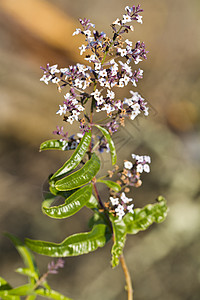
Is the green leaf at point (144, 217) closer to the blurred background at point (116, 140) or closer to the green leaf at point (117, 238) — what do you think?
the green leaf at point (117, 238)

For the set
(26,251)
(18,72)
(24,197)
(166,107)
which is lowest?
(26,251)

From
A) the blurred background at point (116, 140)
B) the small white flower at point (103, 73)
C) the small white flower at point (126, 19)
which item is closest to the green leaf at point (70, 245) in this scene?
the small white flower at point (103, 73)

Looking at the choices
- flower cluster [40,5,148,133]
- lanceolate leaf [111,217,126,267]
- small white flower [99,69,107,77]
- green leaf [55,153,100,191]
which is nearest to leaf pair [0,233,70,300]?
lanceolate leaf [111,217,126,267]

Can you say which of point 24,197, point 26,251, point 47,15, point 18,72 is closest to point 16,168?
point 24,197

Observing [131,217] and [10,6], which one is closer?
[131,217]

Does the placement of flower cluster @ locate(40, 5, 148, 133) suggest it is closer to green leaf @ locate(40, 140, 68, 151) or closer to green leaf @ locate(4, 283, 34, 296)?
green leaf @ locate(40, 140, 68, 151)

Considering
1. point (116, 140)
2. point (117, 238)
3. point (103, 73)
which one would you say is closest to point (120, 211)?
point (117, 238)

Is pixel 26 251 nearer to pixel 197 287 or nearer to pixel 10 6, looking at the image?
pixel 197 287
